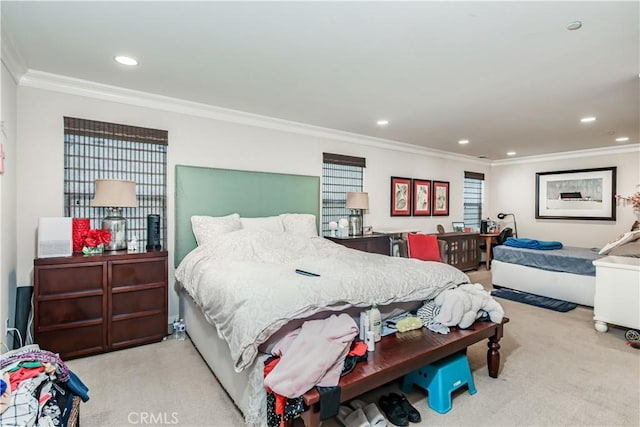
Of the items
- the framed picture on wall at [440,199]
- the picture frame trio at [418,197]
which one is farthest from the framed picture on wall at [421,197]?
the framed picture on wall at [440,199]

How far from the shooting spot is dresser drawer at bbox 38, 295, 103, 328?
264cm

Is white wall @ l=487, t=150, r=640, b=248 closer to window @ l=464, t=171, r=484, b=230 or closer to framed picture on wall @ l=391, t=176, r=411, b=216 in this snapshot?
window @ l=464, t=171, r=484, b=230

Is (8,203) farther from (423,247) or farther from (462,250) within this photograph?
(462,250)

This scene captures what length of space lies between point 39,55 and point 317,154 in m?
3.10

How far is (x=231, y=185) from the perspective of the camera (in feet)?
12.9

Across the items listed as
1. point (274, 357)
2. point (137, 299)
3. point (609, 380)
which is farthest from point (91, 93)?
point (609, 380)

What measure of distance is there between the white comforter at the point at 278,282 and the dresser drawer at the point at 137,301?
256 mm

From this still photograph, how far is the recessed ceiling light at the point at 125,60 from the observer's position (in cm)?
254

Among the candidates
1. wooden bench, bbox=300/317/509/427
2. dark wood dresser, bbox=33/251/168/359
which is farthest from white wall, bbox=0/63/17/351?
wooden bench, bbox=300/317/509/427

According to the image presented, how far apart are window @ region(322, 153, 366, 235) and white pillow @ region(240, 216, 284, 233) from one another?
1120mm

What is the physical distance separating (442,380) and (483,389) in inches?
19.2

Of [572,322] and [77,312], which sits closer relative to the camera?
[77,312]

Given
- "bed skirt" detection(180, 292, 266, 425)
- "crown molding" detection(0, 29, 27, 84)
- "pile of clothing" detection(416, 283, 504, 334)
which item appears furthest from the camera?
"pile of clothing" detection(416, 283, 504, 334)

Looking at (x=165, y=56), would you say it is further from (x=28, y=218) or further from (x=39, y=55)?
(x=28, y=218)
